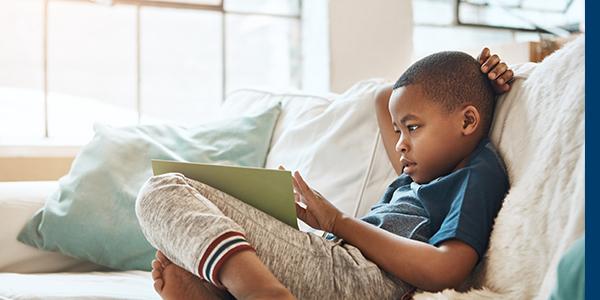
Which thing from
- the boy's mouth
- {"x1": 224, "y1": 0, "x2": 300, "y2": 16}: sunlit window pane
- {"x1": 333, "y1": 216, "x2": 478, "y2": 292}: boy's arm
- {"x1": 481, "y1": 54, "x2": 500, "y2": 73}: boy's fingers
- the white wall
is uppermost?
{"x1": 224, "y1": 0, "x2": 300, "y2": 16}: sunlit window pane

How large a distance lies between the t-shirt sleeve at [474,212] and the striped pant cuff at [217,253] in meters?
0.32

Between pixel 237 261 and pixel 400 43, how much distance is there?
210 centimetres

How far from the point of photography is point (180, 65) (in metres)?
3.10

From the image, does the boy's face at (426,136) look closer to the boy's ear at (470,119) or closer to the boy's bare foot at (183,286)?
the boy's ear at (470,119)

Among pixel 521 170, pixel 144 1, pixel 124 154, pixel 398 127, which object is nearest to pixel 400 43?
pixel 144 1

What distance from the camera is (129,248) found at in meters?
1.89

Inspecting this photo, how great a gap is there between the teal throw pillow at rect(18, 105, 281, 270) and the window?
0.77 metres

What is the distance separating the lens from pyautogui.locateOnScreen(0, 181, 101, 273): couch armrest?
1932 mm

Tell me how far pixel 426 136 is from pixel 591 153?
2.18 ft

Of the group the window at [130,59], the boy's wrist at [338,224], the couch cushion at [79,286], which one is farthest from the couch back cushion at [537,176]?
the window at [130,59]

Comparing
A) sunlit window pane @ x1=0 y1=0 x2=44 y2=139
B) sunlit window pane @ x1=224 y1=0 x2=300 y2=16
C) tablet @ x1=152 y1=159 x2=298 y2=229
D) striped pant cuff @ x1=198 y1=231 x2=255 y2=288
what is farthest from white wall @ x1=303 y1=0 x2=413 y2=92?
striped pant cuff @ x1=198 y1=231 x2=255 y2=288

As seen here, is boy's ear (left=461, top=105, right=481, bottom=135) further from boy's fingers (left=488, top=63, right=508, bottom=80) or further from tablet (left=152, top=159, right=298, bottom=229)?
tablet (left=152, top=159, right=298, bottom=229)

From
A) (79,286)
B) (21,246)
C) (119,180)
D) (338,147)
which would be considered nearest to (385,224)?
(338,147)

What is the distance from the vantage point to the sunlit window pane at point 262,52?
3.16m
